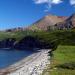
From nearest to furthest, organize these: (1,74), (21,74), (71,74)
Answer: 1. (71,74)
2. (21,74)
3. (1,74)

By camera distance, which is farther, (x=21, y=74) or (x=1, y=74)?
(x=1, y=74)

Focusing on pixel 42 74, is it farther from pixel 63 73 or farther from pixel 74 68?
pixel 74 68

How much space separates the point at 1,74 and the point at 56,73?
977 inches

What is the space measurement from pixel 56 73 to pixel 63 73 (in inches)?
61.4

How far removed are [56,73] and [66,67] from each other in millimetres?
11360

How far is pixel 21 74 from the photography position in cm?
7538

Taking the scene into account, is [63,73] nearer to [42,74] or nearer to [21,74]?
[42,74]

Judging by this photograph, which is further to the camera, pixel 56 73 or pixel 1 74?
pixel 1 74

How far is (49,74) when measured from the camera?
215ft

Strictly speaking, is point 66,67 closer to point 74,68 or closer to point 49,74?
point 74,68

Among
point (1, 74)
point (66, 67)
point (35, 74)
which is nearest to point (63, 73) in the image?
point (35, 74)

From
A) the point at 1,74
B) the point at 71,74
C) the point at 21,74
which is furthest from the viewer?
the point at 1,74

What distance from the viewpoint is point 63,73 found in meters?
67.1

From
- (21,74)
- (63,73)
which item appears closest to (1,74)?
(21,74)
